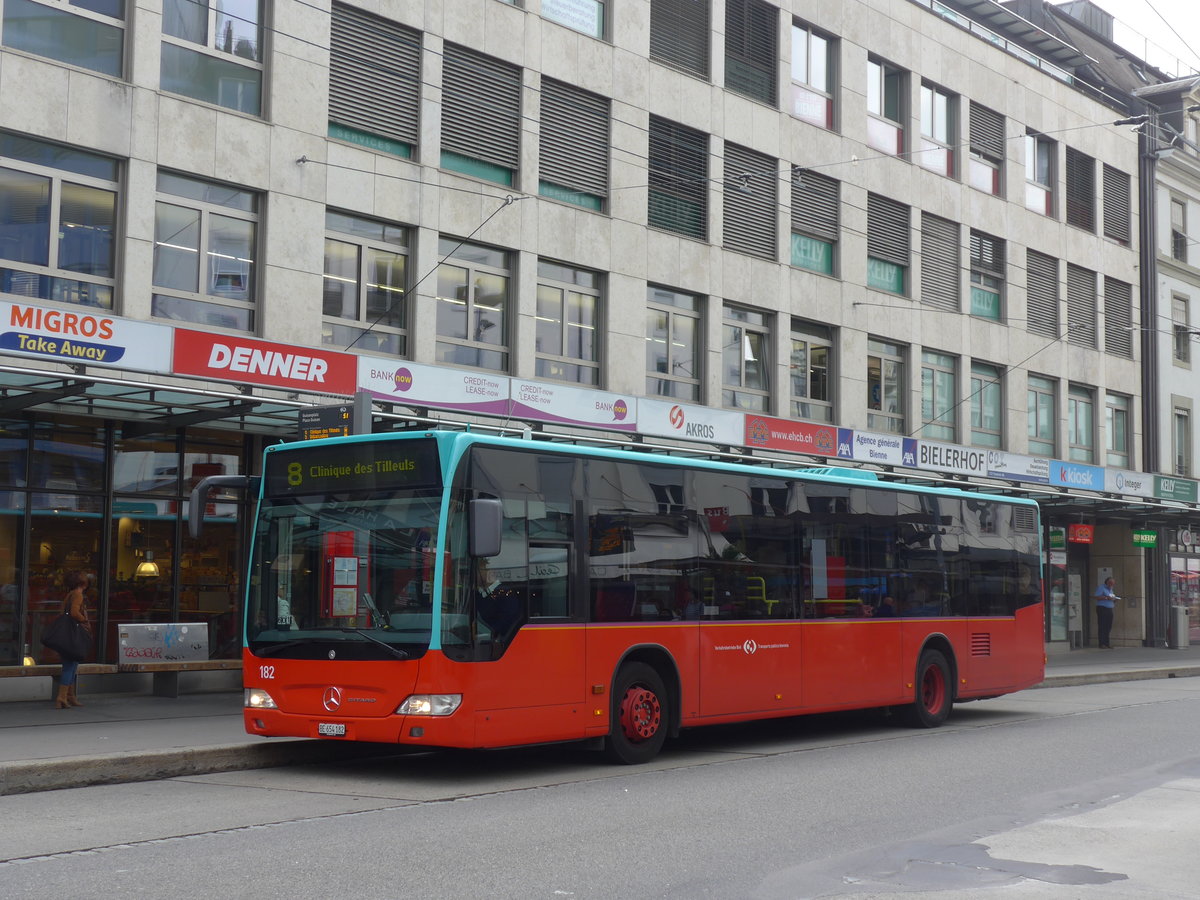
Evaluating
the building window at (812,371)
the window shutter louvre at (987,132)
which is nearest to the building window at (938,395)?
the building window at (812,371)

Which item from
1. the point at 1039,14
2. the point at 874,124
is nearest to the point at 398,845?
the point at 874,124

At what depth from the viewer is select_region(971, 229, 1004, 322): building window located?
3316 centimetres

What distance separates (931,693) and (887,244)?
14.7 metres

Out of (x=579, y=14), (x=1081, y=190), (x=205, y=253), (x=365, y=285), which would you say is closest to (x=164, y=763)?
(x=205, y=253)

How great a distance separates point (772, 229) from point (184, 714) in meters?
15.4

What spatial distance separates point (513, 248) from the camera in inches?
875

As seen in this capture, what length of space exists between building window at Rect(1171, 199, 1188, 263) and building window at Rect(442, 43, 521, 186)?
2493 cm

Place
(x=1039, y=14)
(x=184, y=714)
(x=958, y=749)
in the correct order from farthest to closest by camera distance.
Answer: (x=1039, y=14)
(x=184, y=714)
(x=958, y=749)

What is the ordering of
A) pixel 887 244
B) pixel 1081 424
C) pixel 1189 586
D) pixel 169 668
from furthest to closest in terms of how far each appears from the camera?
pixel 1189 586
pixel 1081 424
pixel 887 244
pixel 169 668

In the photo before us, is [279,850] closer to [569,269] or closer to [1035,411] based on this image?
[569,269]

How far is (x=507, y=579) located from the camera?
467 inches

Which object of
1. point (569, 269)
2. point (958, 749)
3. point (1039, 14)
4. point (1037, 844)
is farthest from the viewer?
point (1039, 14)

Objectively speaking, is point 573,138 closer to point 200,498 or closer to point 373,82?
point 373,82

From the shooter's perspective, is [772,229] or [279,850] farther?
[772,229]
